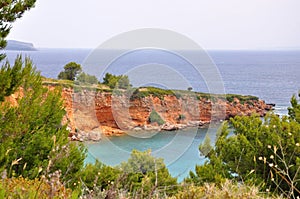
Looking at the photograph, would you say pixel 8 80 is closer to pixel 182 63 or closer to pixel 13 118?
pixel 13 118

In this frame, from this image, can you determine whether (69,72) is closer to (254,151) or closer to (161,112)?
(161,112)

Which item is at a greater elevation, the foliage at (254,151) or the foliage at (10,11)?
the foliage at (10,11)

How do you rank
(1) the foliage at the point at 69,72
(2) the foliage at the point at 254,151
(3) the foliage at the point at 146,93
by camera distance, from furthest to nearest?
(1) the foliage at the point at 69,72 → (2) the foliage at the point at 254,151 → (3) the foliage at the point at 146,93

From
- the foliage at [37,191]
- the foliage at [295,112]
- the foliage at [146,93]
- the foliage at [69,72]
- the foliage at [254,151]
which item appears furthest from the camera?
the foliage at [69,72]

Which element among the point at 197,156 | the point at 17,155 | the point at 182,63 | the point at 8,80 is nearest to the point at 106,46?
the point at 182,63

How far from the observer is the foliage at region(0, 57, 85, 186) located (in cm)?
624

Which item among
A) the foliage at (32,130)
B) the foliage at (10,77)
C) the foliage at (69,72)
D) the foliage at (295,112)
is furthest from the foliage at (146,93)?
the foliage at (69,72)

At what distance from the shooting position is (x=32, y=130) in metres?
7.38

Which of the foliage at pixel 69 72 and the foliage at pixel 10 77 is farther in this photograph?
the foliage at pixel 69 72

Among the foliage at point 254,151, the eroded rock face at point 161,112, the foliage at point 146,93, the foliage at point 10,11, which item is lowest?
the foliage at point 254,151

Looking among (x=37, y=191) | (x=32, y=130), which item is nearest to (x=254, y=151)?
(x=32, y=130)

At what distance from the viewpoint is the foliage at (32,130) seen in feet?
20.5

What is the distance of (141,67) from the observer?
531 cm

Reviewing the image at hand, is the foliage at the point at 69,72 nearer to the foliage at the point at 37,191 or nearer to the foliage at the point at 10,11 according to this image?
the foliage at the point at 10,11
